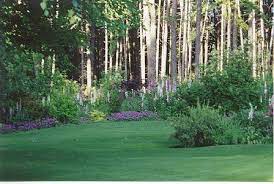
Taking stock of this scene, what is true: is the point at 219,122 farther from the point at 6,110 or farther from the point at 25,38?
the point at 6,110

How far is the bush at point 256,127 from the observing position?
771 centimetres

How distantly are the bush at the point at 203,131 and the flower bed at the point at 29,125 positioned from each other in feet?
11.9

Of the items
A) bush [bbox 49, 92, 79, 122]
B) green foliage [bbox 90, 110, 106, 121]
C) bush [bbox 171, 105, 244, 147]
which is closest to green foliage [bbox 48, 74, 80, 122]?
bush [bbox 49, 92, 79, 122]

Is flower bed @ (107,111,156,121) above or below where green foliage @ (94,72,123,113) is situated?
below

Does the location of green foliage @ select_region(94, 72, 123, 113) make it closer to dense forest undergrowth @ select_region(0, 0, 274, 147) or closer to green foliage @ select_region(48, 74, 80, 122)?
dense forest undergrowth @ select_region(0, 0, 274, 147)

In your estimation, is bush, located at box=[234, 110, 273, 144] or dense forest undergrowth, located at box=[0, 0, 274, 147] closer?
dense forest undergrowth, located at box=[0, 0, 274, 147]

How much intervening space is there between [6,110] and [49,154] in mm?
4303

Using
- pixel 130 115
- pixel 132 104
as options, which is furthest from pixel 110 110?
pixel 130 115

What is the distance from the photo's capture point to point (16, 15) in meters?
7.24

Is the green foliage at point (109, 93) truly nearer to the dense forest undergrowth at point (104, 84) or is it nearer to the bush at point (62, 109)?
the dense forest undergrowth at point (104, 84)

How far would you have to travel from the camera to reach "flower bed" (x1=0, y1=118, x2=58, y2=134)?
33.9ft

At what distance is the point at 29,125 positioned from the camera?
10.8 metres

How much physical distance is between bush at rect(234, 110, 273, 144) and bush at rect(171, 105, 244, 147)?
175mm

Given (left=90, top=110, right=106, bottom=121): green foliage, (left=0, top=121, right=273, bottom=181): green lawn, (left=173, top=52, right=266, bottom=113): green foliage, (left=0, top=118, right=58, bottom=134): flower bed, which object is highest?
(left=173, top=52, right=266, bottom=113): green foliage
